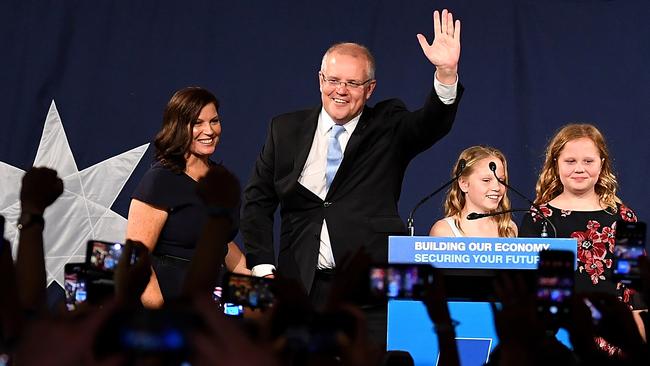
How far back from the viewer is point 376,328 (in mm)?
3387

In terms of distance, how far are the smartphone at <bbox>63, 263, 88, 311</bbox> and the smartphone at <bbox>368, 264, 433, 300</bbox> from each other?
53 cm

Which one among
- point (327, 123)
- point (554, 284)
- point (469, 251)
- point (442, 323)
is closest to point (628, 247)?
point (554, 284)

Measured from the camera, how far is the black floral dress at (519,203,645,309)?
3707 millimetres

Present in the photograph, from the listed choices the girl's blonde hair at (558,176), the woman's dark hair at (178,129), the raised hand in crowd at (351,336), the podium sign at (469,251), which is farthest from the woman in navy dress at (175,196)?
the raised hand in crowd at (351,336)

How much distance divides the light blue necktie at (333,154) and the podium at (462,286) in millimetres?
614

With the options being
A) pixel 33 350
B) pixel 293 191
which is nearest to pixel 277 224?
pixel 293 191

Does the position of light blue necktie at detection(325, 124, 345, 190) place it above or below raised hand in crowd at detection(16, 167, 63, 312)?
above

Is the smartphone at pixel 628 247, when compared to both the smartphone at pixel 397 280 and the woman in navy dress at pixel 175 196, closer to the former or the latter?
the smartphone at pixel 397 280

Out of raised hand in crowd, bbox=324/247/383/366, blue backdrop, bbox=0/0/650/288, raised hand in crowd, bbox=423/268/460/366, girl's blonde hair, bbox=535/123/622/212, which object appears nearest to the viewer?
raised hand in crowd, bbox=324/247/383/366

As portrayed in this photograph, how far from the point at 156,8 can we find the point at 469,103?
164cm

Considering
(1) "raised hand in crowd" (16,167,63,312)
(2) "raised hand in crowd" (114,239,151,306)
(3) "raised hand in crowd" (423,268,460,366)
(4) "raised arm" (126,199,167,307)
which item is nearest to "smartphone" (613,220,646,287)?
(3) "raised hand in crowd" (423,268,460,366)

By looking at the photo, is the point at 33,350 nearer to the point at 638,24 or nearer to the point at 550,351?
the point at 550,351

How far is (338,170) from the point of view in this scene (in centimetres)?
368

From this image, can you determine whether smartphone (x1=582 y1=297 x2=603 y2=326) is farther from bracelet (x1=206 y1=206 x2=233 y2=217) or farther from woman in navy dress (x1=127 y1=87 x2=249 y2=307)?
woman in navy dress (x1=127 y1=87 x2=249 y2=307)
